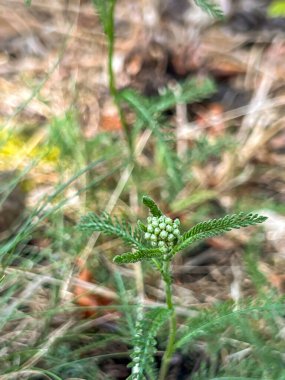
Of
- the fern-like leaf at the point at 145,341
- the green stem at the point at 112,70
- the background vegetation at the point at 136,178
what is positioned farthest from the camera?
the green stem at the point at 112,70

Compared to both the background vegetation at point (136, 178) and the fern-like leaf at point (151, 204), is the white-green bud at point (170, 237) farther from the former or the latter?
the background vegetation at point (136, 178)

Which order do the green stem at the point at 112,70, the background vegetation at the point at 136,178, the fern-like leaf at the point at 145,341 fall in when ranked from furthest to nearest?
the green stem at the point at 112,70, the background vegetation at the point at 136,178, the fern-like leaf at the point at 145,341

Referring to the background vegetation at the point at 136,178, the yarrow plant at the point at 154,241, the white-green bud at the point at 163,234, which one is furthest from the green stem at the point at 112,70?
the white-green bud at the point at 163,234

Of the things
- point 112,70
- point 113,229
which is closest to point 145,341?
point 113,229

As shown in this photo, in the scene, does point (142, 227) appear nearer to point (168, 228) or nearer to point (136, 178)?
point (168, 228)

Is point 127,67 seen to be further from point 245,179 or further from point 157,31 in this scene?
point 245,179
